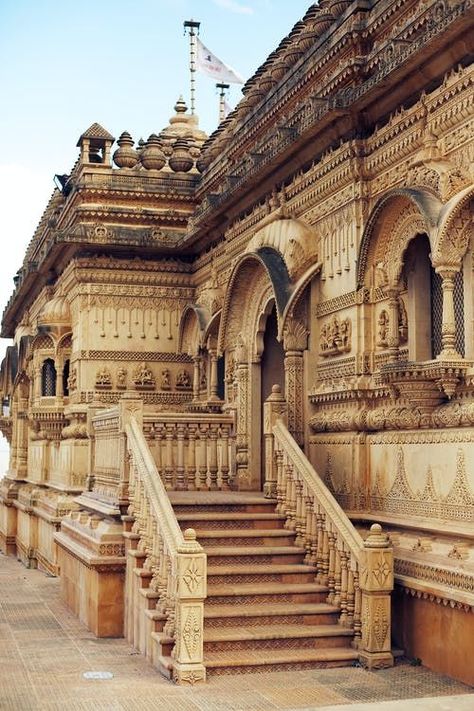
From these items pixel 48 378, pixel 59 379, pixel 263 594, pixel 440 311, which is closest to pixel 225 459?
pixel 263 594

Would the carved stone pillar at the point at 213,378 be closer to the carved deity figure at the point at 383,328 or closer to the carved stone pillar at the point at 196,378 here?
the carved stone pillar at the point at 196,378

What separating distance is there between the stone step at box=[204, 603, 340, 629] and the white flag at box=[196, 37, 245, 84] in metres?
17.7

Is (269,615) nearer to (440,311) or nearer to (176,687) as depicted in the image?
(176,687)

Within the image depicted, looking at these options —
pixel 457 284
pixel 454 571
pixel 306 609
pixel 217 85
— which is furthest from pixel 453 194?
pixel 217 85

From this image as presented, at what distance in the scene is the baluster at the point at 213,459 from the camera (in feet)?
42.1

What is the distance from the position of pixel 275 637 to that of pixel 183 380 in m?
8.73

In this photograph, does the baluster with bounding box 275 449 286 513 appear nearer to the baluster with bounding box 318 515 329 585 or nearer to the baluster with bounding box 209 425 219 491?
the baluster with bounding box 318 515 329 585

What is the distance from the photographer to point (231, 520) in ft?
36.9

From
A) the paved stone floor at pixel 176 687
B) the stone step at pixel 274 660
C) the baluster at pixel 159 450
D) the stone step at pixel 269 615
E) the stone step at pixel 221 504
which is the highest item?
the baluster at pixel 159 450

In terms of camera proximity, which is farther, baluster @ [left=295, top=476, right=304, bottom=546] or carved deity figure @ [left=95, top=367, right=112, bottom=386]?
carved deity figure @ [left=95, top=367, right=112, bottom=386]

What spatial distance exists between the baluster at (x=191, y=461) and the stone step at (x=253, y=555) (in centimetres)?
200

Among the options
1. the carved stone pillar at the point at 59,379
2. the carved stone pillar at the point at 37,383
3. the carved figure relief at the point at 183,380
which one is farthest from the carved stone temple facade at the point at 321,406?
the carved stone pillar at the point at 37,383

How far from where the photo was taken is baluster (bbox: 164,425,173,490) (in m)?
12.5

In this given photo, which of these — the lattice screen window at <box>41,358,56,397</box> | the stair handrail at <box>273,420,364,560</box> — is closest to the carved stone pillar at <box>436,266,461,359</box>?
the stair handrail at <box>273,420,364,560</box>
